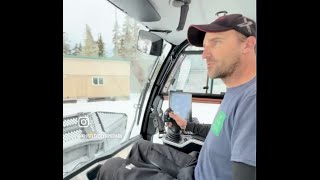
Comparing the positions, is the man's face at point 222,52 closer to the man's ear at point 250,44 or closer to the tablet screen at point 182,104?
the man's ear at point 250,44

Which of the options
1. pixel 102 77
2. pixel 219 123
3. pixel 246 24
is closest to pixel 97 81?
pixel 102 77

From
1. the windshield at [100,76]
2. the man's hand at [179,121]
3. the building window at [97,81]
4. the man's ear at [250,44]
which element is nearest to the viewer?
the man's ear at [250,44]

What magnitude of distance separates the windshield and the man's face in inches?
24.7

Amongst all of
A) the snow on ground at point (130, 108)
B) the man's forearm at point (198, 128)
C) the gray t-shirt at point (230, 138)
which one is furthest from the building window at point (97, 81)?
the gray t-shirt at point (230, 138)

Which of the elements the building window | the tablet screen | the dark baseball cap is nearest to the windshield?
the building window

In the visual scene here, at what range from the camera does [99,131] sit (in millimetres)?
1645

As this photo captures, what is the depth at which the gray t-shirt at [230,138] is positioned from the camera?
59cm

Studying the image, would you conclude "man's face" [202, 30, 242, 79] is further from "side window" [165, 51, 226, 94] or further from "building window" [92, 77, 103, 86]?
"building window" [92, 77, 103, 86]

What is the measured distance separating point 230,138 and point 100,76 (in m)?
0.99

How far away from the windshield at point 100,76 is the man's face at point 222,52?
627 mm

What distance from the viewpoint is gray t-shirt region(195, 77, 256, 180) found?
592mm
